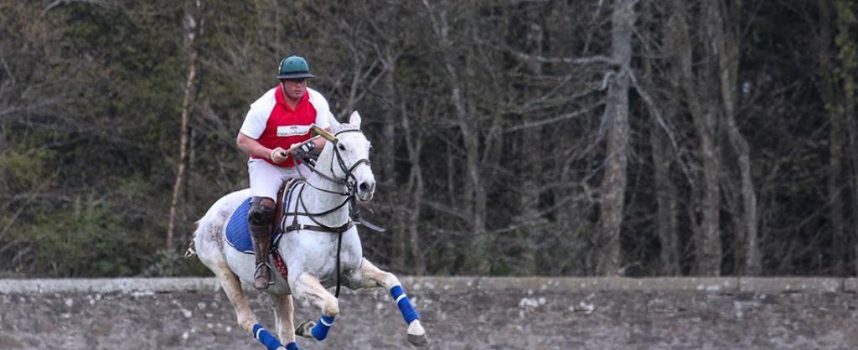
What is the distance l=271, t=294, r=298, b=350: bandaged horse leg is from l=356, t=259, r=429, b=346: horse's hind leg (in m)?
1.08

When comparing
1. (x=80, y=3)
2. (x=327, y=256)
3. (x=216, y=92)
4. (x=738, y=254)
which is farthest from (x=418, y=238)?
(x=327, y=256)

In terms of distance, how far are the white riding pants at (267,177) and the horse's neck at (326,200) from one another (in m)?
0.43

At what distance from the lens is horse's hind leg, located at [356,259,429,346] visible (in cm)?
870

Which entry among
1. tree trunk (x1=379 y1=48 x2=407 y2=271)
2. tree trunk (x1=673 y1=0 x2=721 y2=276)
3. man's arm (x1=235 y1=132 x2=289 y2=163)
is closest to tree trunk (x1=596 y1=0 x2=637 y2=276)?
tree trunk (x1=673 y1=0 x2=721 y2=276)

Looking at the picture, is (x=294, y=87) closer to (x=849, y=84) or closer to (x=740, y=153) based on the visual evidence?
(x=849, y=84)

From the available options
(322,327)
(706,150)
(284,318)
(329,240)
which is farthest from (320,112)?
(706,150)

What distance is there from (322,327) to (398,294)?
2.10ft

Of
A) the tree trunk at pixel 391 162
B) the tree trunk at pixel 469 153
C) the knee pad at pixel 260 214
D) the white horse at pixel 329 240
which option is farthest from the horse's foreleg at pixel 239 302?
the tree trunk at pixel 391 162

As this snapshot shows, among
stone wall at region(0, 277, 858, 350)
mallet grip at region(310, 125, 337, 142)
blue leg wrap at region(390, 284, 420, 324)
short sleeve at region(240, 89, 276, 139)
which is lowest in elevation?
stone wall at region(0, 277, 858, 350)

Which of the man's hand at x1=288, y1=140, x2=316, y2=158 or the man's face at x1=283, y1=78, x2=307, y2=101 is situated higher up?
the man's face at x1=283, y1=78, x2=307, y2=101

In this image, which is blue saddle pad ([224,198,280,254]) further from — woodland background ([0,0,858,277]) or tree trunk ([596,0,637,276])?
tree trunk ([596,0,637,276])

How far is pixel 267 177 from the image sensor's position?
9.55 m

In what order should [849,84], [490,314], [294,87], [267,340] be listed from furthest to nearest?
[849,84], [490,314], [267,340], [294,87]

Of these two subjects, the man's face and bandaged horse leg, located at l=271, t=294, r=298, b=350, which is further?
bandaged horse leg, located at l=271, t=294, r=298, b=350
